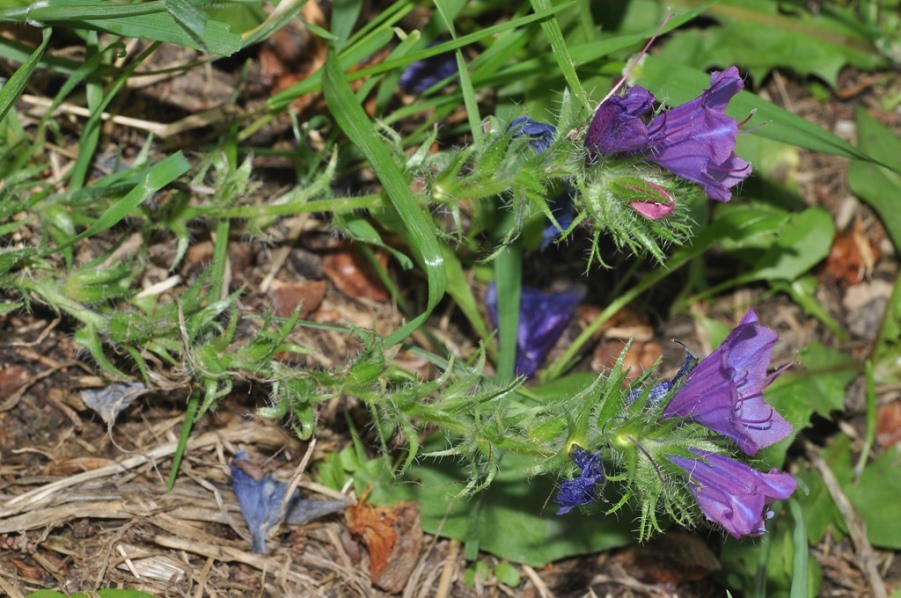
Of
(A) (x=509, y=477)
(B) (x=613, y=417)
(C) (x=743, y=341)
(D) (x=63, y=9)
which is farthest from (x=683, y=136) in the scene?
(D) (x=63, y=9)

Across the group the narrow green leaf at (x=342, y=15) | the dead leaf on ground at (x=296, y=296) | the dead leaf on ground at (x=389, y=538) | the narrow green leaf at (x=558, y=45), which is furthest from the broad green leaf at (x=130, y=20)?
the dead leaf on ground at (x=389, y=538)

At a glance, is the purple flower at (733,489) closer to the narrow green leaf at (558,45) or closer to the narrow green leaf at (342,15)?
the narrow green leaf at (558,45)

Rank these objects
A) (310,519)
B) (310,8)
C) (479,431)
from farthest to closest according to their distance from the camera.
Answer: (310,8) → (310,519) → (479,431)

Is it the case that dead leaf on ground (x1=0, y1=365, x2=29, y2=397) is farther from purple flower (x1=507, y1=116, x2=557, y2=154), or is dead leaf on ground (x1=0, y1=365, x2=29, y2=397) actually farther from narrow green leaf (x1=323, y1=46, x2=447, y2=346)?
purple flower (x1=507, y1=116, x2=557, y2=154)

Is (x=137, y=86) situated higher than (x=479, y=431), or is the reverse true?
(x=137, y=86)

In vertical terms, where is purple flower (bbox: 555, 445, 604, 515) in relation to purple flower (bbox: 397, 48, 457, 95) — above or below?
below

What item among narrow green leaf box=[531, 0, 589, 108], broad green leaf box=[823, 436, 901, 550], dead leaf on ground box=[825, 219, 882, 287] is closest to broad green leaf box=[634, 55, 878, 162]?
narrow green leaf box=[531, 0, 589, 108]

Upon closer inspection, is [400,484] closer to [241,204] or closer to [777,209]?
[241,204]
